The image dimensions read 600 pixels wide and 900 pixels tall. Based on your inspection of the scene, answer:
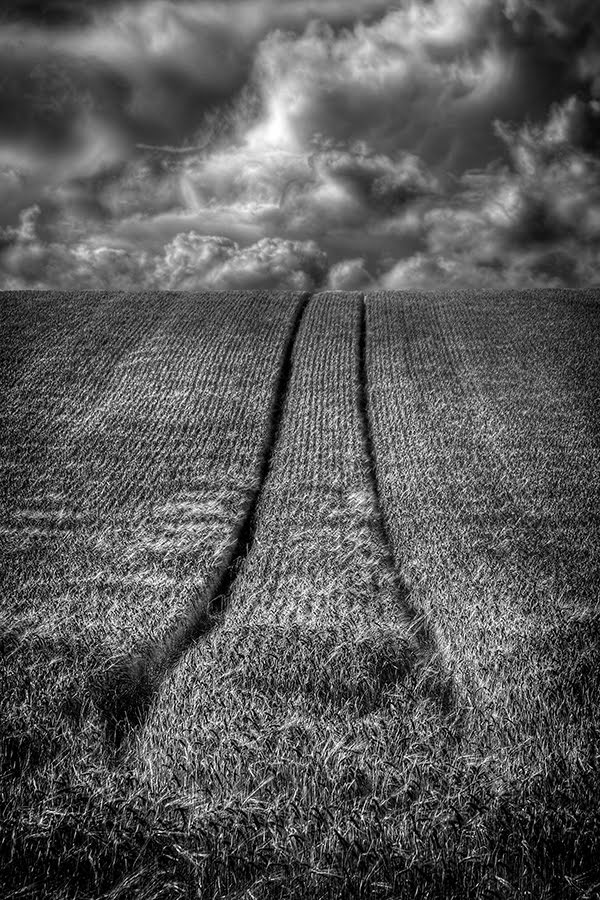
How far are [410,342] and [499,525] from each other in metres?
12.3

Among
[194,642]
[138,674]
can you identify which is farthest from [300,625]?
[138,674]

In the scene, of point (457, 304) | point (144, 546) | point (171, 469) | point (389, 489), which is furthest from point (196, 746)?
point (457, 304)

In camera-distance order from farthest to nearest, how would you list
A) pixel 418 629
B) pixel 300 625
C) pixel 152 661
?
pixel 418 629
pixel 300 625
pixel 152 661

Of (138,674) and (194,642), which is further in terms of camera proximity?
(194,642)

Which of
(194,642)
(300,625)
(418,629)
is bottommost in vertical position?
(194,642)

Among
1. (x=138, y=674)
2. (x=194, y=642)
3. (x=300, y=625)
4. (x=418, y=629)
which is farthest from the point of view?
(x=194, y=642)

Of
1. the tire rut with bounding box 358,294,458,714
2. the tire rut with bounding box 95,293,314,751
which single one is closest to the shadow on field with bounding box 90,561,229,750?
the tire rut with bounding box 95,293,314,751

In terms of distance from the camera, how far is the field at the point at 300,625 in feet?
12.4

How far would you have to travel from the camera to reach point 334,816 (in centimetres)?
403

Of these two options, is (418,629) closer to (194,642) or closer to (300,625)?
(300,625)

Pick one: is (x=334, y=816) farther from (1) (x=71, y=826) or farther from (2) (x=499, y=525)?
(2) (x=499, y=525)

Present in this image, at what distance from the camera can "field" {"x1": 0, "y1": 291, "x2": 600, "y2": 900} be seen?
3.78 m

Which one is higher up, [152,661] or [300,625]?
[300,625]

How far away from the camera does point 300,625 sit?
732 centimetres
